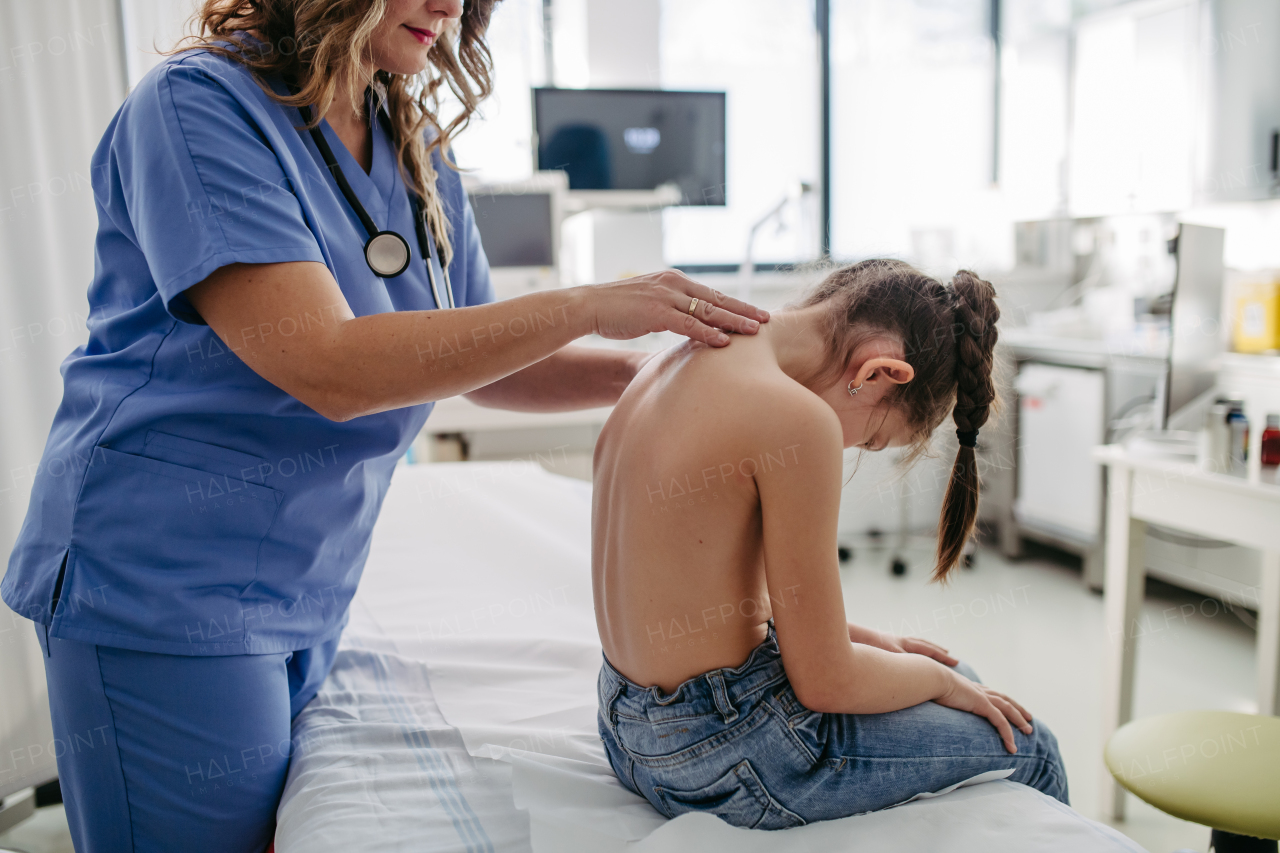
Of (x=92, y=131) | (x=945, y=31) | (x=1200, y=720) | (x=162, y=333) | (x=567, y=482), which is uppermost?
(x=945, y=31)

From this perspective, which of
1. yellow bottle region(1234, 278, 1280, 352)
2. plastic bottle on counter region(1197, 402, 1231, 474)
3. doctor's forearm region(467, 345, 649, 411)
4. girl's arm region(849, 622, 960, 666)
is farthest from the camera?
yellow bottle region(1234, 278, 1280, 352)

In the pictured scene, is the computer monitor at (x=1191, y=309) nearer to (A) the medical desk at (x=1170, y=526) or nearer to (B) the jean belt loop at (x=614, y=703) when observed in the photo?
(A) the medical desk at (x=1170, y=526)

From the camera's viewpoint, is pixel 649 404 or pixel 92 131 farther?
pixel 92 131

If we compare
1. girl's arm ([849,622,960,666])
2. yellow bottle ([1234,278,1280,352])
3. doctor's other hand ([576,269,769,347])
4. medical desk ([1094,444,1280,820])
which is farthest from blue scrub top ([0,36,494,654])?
yellow bottle ([1234,278,1280,352])

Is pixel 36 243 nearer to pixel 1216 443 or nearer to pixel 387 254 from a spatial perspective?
pixel 387 254

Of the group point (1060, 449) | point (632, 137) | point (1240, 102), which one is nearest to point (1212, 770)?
point (1060, 449)

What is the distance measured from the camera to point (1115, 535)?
1.80 m

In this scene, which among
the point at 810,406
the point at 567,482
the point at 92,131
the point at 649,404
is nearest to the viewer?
the point at 810,406

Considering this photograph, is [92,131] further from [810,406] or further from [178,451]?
[810,406]

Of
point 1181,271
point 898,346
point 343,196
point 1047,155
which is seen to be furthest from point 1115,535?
point 1047,155

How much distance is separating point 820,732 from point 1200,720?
30.4 inches

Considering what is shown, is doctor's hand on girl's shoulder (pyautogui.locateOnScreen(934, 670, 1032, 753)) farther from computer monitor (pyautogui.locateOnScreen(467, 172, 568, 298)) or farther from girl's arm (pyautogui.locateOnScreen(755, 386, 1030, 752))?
computer monitor (pyautogui.locateOnScreen(467, 172, 568, 298))

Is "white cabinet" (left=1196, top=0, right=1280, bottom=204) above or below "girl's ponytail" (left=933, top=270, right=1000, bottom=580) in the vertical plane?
above

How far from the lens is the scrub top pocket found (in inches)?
33.8
